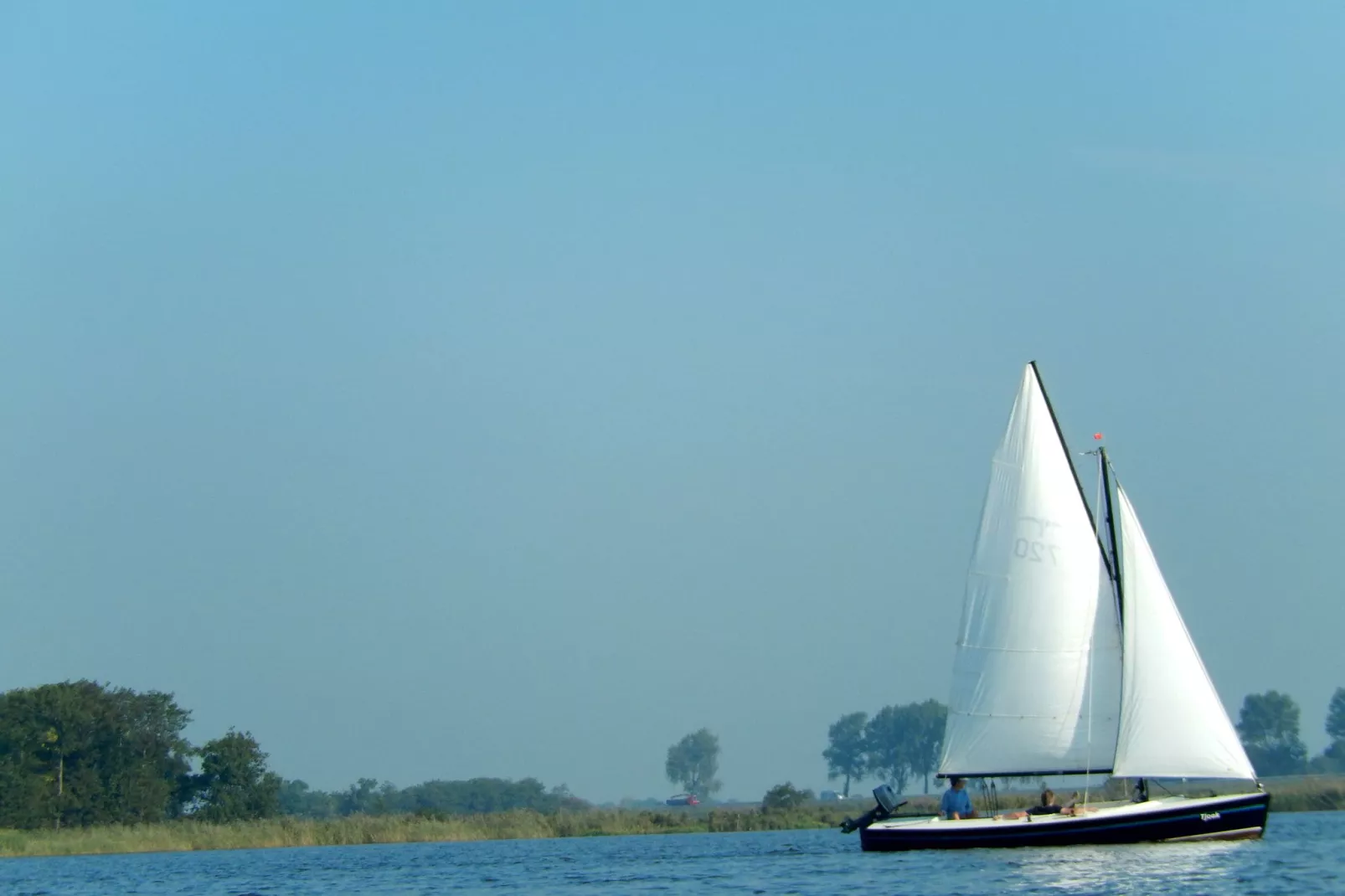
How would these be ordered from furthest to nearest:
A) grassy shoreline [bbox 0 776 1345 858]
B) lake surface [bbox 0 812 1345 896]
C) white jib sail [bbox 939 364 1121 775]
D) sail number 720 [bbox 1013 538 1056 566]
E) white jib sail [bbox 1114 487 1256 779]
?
grassy shoreline [bbox 0 776 1345 858] < sail number 720 [bbox 1013 538 1056 566] < white jib sail [bbox 939 364 1121 775] < white jib sail [bbox 1114 487 1256 779] < lake surface [bbox 0 812 1345 896]

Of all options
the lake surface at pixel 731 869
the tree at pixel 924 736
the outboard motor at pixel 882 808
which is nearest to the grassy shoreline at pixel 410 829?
the lake surface at pixel 731 869

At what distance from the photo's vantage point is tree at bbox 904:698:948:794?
574 feet

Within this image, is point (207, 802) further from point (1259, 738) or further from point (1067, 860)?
point (1259, 738)

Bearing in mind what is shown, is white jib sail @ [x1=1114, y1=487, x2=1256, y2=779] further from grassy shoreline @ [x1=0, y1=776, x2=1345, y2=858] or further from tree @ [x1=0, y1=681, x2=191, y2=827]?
tree @ [x1=0, y1=681, x2=191, y2=827]

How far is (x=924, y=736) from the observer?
178 metres

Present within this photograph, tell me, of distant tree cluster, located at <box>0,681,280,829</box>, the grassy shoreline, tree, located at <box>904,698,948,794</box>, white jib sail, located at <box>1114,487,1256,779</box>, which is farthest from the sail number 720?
tree, located at <box>904,698,948,794</box>

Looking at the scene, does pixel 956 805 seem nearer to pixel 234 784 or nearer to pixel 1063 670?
pixel 1063 670

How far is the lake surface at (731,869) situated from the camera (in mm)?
35375

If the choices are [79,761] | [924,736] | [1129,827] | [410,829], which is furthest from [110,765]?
[924,736]

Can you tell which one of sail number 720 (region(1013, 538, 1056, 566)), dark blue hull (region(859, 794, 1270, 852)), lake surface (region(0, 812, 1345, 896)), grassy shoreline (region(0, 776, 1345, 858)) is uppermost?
sail number 720 (region(1013, 538, 1056, 566))

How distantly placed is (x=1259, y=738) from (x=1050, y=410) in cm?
14236

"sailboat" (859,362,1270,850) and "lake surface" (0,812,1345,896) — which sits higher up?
"sailboat" (859,362,1270,850)

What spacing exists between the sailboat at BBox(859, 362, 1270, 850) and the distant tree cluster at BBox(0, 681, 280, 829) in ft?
193

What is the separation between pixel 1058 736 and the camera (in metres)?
43.3
